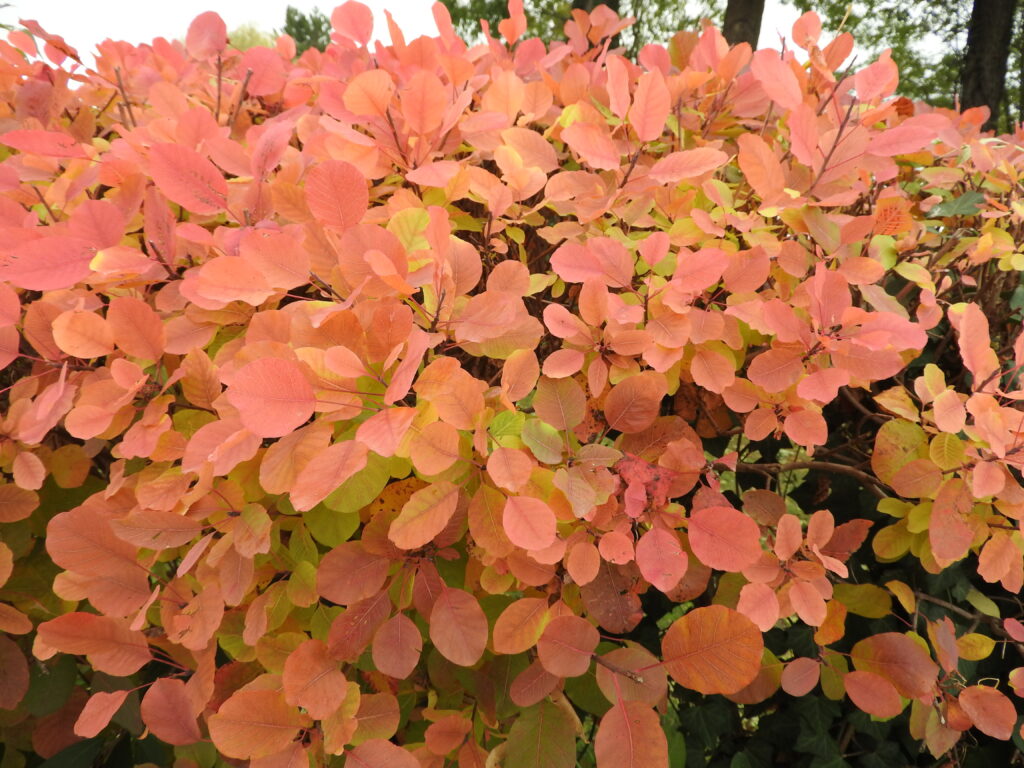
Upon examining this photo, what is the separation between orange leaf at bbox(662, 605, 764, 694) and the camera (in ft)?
2.49

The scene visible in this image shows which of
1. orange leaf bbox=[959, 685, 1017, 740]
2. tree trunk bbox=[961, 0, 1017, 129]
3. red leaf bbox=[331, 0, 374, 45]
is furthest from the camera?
tree trunk bbox=[961, 0, 1017, 129]

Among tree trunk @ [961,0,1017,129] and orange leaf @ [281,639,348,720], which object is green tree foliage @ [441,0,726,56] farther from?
orange leaf @ [281,639,348,720]

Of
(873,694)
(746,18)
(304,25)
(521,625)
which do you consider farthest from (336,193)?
(304,25)

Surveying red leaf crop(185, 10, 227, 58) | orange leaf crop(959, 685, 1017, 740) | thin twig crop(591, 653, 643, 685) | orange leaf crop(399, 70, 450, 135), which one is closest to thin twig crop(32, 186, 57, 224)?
red leaf crop(185, 10, 227, 58)

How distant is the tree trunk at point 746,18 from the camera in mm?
6094

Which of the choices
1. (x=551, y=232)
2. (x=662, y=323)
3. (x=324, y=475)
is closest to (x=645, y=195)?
(x=551, y=232)

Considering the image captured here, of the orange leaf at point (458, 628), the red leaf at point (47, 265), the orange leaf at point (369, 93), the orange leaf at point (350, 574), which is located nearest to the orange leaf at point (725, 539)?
the orange leaf at point (458, 628)

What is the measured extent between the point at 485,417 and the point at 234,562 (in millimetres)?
354

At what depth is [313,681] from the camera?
789 millimetres

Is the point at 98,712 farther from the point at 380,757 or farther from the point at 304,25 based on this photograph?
the point at 304,25

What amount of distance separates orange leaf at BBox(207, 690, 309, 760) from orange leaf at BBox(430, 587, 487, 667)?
194 millimetres

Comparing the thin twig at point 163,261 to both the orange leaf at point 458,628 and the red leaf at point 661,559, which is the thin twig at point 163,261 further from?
the red leaf at point 661,559

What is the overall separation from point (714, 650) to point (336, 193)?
2.29 feet

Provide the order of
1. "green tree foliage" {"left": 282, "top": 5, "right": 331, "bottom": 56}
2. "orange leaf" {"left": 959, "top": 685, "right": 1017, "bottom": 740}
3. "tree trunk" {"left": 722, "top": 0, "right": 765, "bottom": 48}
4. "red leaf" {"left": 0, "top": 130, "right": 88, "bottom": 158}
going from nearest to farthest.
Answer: "orange leaf" {"left": 959, "top": 685, "right": 1017, "bottom": 740} → "red leaf" {"left": 0, "top": 130, "right": 88, "bottom": 158} → "tree trunk" {"left": 722, "top": 0, "right": 765, "bottom": 48} → "green tree foliage" {"left": 282, "top": 5, "right": 331, "bottom": 56}
